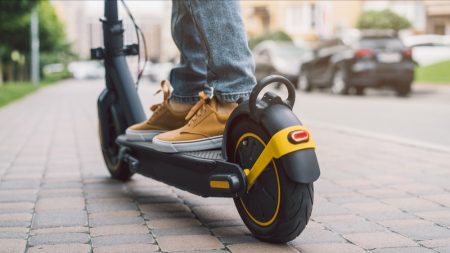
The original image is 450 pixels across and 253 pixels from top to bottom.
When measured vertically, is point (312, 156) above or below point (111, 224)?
above

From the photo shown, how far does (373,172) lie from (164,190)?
56.8 inches

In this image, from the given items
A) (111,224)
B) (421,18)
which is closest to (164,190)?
(111,224)

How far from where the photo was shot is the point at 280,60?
22578mm

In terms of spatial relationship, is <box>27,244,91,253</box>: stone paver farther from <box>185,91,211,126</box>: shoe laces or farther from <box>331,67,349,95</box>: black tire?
<box>331,67,349,95</box>: black tire

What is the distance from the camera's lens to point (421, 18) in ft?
136

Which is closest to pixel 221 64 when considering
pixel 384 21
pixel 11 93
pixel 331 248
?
pixel 331 248

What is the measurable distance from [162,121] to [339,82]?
48.0ft

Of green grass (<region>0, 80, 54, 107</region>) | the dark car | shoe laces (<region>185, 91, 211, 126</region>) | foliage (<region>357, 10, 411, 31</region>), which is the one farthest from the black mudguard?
foliage (<region>357, 10, 411, 31</region>)

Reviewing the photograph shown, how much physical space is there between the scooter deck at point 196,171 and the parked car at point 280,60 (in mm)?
17925

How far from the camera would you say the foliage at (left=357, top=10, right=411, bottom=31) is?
33469 millimetres

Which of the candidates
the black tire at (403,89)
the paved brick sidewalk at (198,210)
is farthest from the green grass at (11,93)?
the paved brick sidewalk at (198,210)

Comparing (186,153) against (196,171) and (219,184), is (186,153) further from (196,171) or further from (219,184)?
(219,184)

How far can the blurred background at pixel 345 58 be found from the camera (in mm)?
10206

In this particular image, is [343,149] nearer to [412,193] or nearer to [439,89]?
[412,193]
